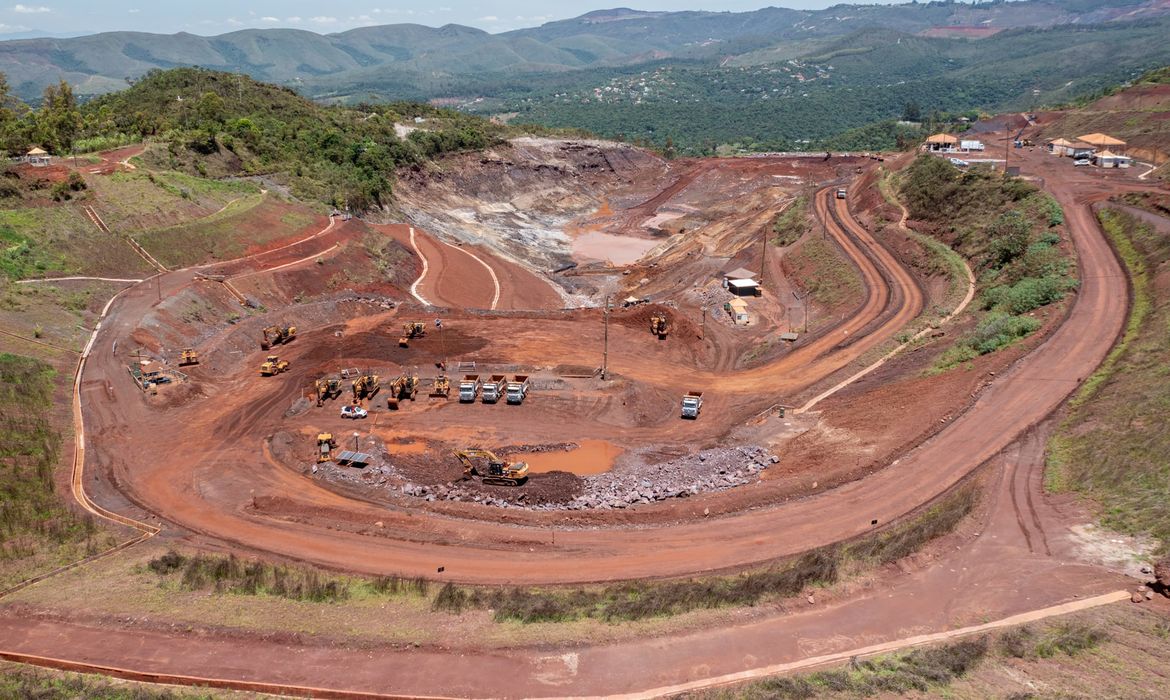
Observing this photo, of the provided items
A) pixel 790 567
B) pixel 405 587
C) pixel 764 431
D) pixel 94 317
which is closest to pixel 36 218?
pixel 94 317

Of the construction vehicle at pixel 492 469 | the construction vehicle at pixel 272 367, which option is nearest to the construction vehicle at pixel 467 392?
the construction vehicle at pixel 492 469

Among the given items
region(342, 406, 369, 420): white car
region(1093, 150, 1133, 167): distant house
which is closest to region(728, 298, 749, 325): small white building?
region(342, 406, 369, 420): white car

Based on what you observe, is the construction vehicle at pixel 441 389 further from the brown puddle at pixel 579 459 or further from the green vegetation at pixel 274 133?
the green vegetation at pixel 274 133

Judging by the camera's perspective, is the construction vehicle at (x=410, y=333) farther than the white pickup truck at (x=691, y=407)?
Yes

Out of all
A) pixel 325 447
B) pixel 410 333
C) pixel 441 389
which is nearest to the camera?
pixel 325 447

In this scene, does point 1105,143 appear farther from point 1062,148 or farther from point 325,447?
point 325,447

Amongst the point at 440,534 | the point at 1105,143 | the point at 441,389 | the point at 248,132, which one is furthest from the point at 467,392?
the point at 1105,143
